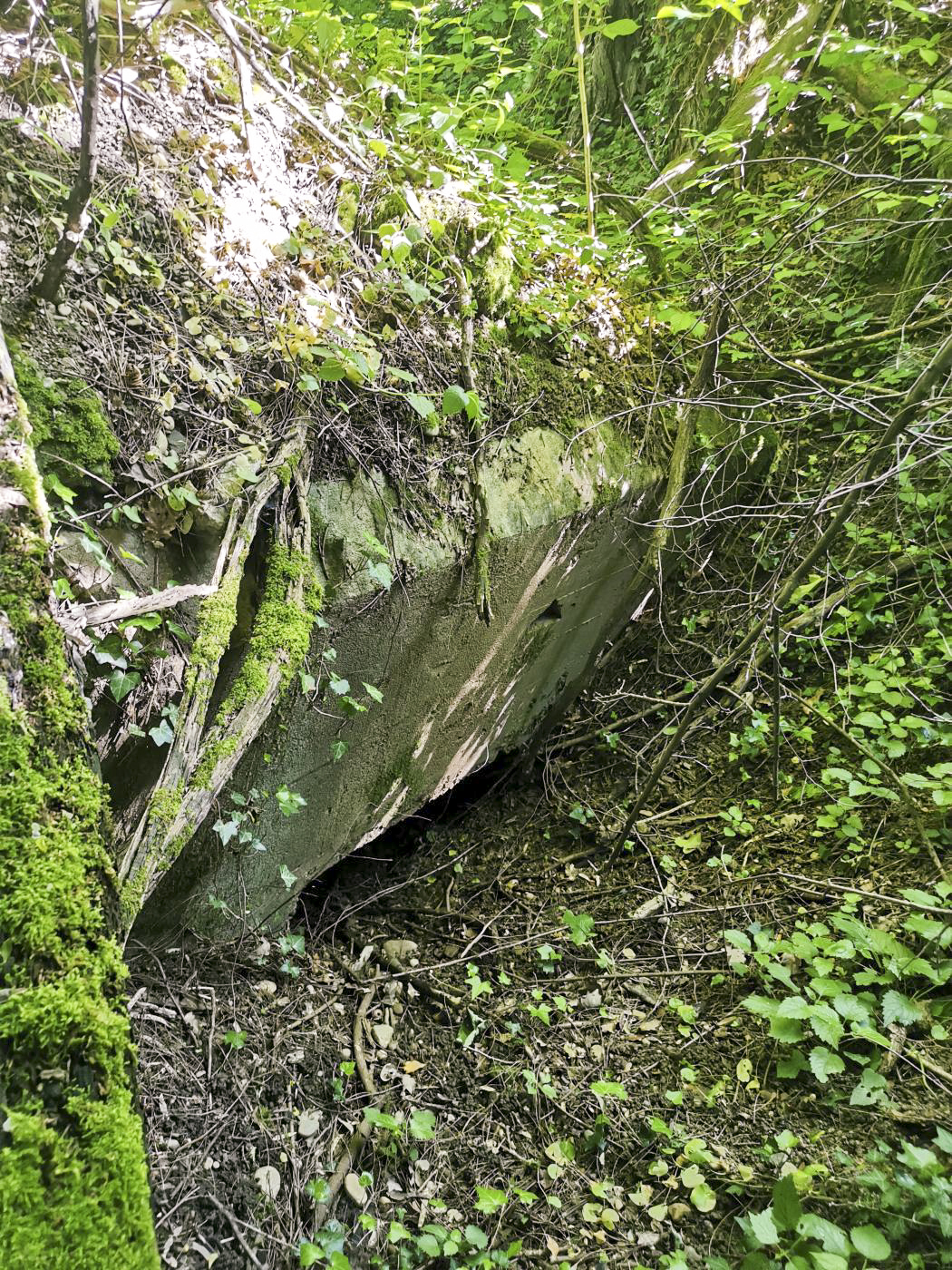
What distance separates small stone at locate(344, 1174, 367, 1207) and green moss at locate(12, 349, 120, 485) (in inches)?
89.9

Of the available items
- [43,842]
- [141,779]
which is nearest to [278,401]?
[141,779]

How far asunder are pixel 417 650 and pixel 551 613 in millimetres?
1082

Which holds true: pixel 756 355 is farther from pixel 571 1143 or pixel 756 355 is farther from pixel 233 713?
pixel 571 1143

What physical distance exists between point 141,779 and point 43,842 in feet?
2.90

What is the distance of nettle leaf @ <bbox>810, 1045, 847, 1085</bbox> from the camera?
2.03m

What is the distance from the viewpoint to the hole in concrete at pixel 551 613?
3293 millimetres

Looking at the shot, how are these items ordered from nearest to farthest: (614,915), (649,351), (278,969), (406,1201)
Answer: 1. (406,1201)
2. (278,969)
3. (614,915)
4. (649,351)

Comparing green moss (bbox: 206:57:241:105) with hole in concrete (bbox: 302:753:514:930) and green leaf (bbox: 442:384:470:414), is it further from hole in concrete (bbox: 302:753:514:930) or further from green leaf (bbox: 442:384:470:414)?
hole in concrete (bbox: 302:753:514:930)

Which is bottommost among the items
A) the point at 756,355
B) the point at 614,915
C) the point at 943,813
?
the point at 614,915

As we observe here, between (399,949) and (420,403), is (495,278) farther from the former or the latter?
(399,949)

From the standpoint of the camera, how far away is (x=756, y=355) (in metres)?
3.75

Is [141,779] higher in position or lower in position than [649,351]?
lower

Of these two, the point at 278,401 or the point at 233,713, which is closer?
the point at 233,713

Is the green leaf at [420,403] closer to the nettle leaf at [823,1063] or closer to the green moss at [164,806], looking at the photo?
the green moss at [164,806]
